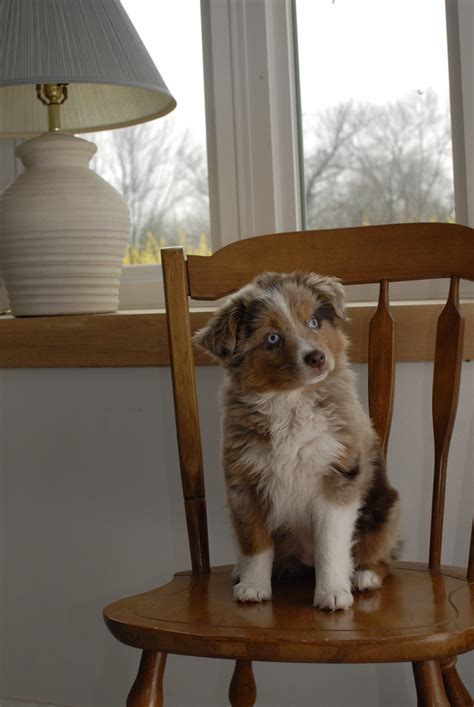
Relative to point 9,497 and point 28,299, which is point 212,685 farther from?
point 28,299

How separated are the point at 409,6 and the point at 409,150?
309 millimetres

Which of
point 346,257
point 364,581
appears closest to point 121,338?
point 346,257

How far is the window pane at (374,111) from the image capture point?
1839mm

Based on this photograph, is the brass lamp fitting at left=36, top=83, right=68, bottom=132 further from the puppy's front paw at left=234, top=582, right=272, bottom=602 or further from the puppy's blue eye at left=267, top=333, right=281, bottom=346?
the puppy's front paw at left=234, top=582, right=272, bottom=602

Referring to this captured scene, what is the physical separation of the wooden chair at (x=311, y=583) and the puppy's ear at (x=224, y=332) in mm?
188

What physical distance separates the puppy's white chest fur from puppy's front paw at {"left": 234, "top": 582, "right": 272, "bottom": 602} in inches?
3.5

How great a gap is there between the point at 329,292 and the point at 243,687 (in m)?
0.72

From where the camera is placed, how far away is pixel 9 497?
1940mm

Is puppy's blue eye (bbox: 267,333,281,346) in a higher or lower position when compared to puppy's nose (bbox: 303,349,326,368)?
higher

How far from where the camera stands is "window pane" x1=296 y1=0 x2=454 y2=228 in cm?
184

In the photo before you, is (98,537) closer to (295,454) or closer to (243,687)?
(243,687)

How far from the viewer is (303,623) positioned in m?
1.04

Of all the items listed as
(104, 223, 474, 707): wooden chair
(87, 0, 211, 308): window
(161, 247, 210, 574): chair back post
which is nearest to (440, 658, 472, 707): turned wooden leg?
(104, 223, 474, 707): wooden chair

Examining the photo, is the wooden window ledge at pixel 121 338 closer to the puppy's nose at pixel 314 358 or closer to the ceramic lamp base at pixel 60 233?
the ceramic lamp base at pixel 60 233
